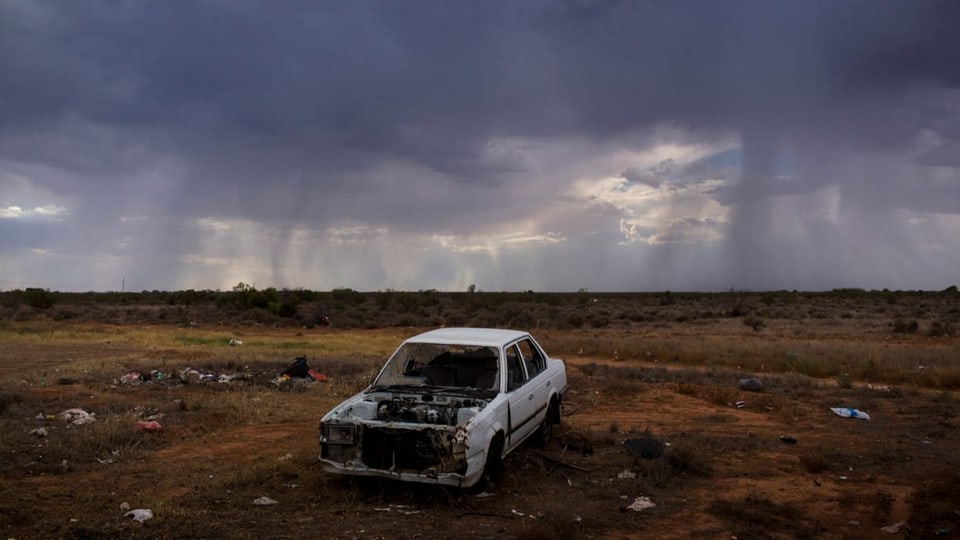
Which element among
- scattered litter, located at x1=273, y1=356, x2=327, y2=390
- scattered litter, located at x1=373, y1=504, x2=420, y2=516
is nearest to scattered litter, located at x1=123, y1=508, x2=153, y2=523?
scattered litter, located at x1=373, y1=504, x2=420, y2=516

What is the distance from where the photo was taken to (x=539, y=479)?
8078 mm

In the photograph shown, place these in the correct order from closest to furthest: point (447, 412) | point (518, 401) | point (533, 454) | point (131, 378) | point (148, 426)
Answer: point (447, 412)
point (518, 401)
point (533, 454)
point (148, 426)
point (131, 378)

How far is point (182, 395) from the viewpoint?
1345 centimetres

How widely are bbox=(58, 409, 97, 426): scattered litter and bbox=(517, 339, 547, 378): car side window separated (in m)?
6.45

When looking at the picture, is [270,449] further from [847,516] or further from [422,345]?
[847,516]

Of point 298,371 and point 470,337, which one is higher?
point 470,337

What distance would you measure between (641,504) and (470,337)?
2866 mm

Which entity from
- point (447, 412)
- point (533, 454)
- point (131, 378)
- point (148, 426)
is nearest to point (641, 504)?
point (533, 454)

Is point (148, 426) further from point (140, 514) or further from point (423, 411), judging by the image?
point (423, 411)

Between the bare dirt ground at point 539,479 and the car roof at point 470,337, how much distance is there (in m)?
1.44

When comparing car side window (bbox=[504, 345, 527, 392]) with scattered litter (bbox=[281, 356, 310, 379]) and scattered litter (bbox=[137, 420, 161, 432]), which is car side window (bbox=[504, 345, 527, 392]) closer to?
scattered litter (bbox=[137, 420, 161, 432])

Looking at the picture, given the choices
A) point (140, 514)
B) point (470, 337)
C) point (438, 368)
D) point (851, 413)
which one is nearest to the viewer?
point (140, 514)

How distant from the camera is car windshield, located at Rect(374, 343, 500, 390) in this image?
8.75 metres

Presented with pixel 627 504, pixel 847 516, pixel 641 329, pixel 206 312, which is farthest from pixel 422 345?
pixel 206 312
